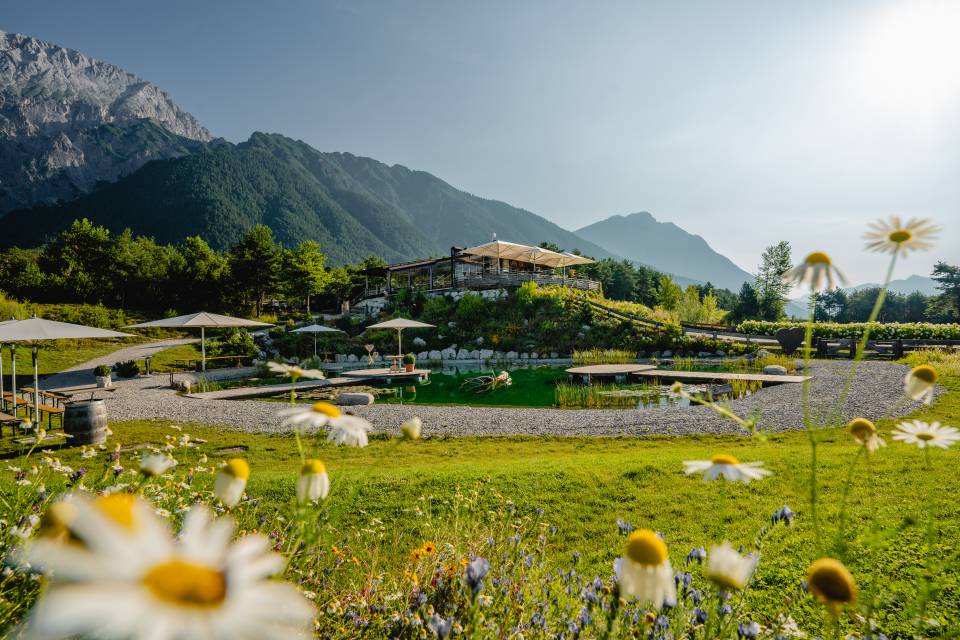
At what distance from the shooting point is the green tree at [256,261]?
116 feet

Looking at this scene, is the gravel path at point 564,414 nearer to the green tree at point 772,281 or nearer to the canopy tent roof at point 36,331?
the canopy tent roof at point 36,331

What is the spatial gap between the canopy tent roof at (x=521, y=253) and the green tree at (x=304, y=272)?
1198cm

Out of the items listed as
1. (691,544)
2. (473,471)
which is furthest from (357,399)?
(691,544)

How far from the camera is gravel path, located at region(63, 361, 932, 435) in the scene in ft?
29.2

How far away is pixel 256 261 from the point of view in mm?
35656

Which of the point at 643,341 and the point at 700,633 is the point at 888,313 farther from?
the point at 700,633

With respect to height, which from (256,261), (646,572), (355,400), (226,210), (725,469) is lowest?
(355,400)

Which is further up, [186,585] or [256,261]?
[256,261]

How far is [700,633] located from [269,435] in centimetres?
813

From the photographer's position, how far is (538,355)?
22.5m

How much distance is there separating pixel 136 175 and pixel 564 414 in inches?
4985

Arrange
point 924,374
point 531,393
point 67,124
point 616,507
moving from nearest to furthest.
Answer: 1. point 924,374
2. point 616,507
3. point 531,393
4. point 67,124

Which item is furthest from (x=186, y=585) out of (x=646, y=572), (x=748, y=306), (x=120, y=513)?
(x=748, y=306)

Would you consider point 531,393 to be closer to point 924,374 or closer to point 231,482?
point 924,374
